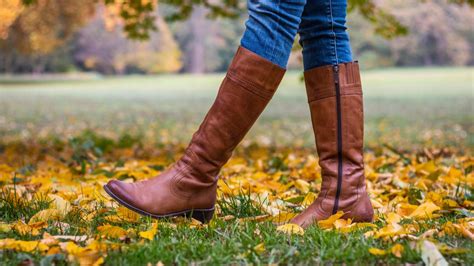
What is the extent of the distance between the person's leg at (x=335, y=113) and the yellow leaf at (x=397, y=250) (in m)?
0.50

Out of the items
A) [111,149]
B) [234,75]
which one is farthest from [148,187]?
[111,149]

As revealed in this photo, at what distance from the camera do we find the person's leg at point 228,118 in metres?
2.13

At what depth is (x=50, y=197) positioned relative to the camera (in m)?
2.65

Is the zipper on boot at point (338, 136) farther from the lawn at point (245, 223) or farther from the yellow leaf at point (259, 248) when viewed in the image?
the yellow leaf at point (259, 248)

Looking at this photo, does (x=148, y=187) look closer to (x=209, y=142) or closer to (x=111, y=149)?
(x=209, y=142)

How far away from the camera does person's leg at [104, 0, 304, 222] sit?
2133 mm

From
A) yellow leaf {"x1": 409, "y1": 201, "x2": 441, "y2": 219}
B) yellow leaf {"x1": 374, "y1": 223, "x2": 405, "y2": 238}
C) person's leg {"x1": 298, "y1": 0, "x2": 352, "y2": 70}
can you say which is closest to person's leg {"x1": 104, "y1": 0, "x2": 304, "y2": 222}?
person's leg {"x1": 298, "y1": 0, "x2": 352, "y2": 70}

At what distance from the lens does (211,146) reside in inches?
85.4

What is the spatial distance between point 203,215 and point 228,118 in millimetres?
374

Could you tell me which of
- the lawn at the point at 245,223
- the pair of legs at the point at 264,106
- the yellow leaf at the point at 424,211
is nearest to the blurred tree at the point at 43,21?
the lawn at the point at 245,223

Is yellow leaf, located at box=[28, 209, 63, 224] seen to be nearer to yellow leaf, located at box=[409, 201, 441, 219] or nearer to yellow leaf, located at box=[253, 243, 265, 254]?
yellow leaf, located at box=[253, 243, 265, 254]

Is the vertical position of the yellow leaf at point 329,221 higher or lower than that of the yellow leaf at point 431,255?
lower

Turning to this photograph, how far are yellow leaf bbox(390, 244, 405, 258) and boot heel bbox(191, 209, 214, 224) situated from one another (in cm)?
74

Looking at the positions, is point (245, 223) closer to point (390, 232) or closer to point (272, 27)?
point (390, 232)
